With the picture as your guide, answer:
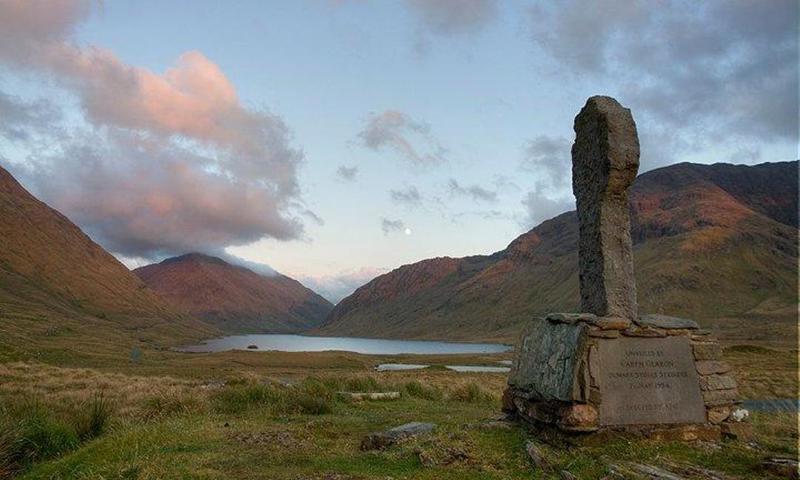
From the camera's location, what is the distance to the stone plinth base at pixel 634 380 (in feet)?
32.5

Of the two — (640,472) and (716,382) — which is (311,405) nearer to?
(640,472)

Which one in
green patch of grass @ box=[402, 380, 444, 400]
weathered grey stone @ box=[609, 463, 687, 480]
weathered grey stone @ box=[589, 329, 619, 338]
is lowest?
green patch of grass @ box=[402, 380, 444, 400]

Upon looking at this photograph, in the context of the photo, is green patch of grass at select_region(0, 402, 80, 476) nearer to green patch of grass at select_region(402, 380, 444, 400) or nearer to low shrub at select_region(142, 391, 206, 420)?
low shrub at select_region(142, 391, 206, 420)

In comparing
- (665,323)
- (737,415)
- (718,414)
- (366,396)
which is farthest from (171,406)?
(737,415)

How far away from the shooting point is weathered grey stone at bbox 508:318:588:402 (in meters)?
9.98

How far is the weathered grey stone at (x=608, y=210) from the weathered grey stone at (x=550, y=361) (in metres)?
1.29

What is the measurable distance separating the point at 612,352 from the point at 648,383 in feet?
3.12

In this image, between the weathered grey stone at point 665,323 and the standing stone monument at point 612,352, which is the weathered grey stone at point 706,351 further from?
the weathered grey stone at point 665,323

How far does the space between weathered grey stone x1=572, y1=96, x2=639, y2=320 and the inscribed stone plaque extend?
993 mm

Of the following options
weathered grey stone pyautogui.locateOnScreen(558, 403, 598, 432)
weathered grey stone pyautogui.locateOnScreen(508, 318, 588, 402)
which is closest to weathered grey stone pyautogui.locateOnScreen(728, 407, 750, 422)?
weathered grey stone pyautogui.locateOnScreen(558, 403, 598, 432)

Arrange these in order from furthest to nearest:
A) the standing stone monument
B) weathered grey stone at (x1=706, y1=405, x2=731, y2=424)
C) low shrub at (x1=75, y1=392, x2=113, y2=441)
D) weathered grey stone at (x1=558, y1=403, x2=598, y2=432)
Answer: low shrub at (x1=75, y1=392, x2=113, y2=441)
weathered grey stone at (x1=706, y1=405, x2=731, y2=424)
the standing stone monument
weathered grey stone at (x1=558, y1=403, x2=598, y2=432)

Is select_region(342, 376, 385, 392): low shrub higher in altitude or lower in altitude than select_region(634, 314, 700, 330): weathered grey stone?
lower

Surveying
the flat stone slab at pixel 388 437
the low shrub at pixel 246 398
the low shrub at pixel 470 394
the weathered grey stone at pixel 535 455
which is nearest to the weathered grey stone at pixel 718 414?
the weathered grey stone at pixel 535 455

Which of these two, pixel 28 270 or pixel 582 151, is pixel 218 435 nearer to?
pixel 582 151
